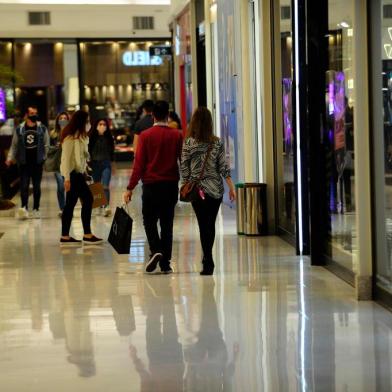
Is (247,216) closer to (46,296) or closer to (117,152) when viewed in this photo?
(46,296)

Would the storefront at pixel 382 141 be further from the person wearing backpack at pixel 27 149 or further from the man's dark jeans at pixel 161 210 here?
the person wearing backpack at pixel 27 149

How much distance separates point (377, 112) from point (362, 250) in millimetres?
1067

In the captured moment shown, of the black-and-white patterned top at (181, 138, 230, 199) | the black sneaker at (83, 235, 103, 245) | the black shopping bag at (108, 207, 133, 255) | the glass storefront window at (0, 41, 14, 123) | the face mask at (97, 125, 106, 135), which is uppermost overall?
the glass storefront window at (0, 41, 14, 123)

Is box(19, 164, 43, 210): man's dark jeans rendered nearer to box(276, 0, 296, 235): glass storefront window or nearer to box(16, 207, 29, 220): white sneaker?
box(16, 207, 29, 220): white sneaker

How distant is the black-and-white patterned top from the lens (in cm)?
941

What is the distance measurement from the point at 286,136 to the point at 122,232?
267 centimetres

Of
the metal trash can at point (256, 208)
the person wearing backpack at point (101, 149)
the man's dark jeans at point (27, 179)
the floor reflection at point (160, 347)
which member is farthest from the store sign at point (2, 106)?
the floor reflection at point (160, 347)

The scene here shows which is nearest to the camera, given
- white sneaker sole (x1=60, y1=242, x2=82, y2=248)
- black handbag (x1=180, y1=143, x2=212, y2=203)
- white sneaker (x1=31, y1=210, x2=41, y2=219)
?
black handbag (x1=180, y1=143, x2=212, y2=203)

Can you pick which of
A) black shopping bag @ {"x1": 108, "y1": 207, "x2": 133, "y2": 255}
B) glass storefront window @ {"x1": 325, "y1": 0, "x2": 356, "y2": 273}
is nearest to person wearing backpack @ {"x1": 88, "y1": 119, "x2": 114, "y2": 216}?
black shopping bag @ {"x1": 108, "y1": 207, "x2": 133, "y2": 255}

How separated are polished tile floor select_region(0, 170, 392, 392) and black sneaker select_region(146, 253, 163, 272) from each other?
0.16 metres

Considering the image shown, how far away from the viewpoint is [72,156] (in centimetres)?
1206

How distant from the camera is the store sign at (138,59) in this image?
3516cm

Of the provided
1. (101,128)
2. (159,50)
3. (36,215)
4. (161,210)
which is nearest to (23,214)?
(36,215)

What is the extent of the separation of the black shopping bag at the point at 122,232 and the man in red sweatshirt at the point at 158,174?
41 centimetres
